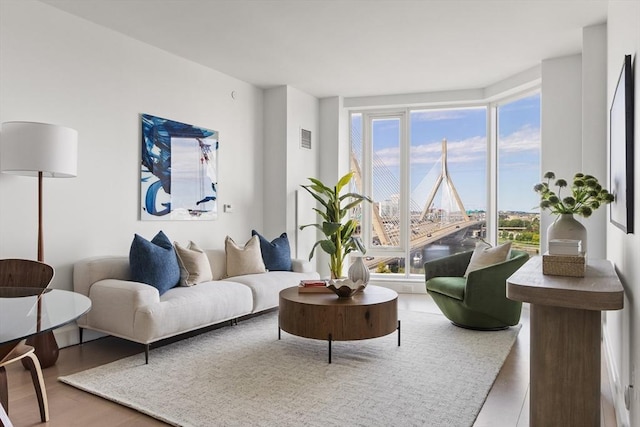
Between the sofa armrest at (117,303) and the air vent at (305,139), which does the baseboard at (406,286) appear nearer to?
the air vent at (305,139)

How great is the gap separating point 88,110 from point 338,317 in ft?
9.07

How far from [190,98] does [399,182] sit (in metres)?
3.15

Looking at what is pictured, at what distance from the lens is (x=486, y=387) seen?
2789 mm

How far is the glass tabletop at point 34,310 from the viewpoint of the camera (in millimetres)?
1521

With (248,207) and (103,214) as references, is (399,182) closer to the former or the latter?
(248,207)

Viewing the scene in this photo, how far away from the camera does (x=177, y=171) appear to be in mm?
4727

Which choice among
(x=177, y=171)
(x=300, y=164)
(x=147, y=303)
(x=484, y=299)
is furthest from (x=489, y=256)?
(x=177, y=171)

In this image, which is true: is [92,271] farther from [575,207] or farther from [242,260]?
[575,207]

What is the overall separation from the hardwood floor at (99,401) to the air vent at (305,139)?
143 inches

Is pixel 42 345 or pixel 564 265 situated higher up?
pixel 564 265

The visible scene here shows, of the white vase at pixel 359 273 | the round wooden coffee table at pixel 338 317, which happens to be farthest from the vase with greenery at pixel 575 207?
the white vase at pixel 359 273

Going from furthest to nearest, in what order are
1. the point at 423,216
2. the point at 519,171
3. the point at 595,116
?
the point at 423,216 < the point at 519,171 < the point at 595,116

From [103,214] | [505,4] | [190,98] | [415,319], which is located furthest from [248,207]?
[505,4]

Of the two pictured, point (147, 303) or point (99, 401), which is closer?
point (99, 401)
